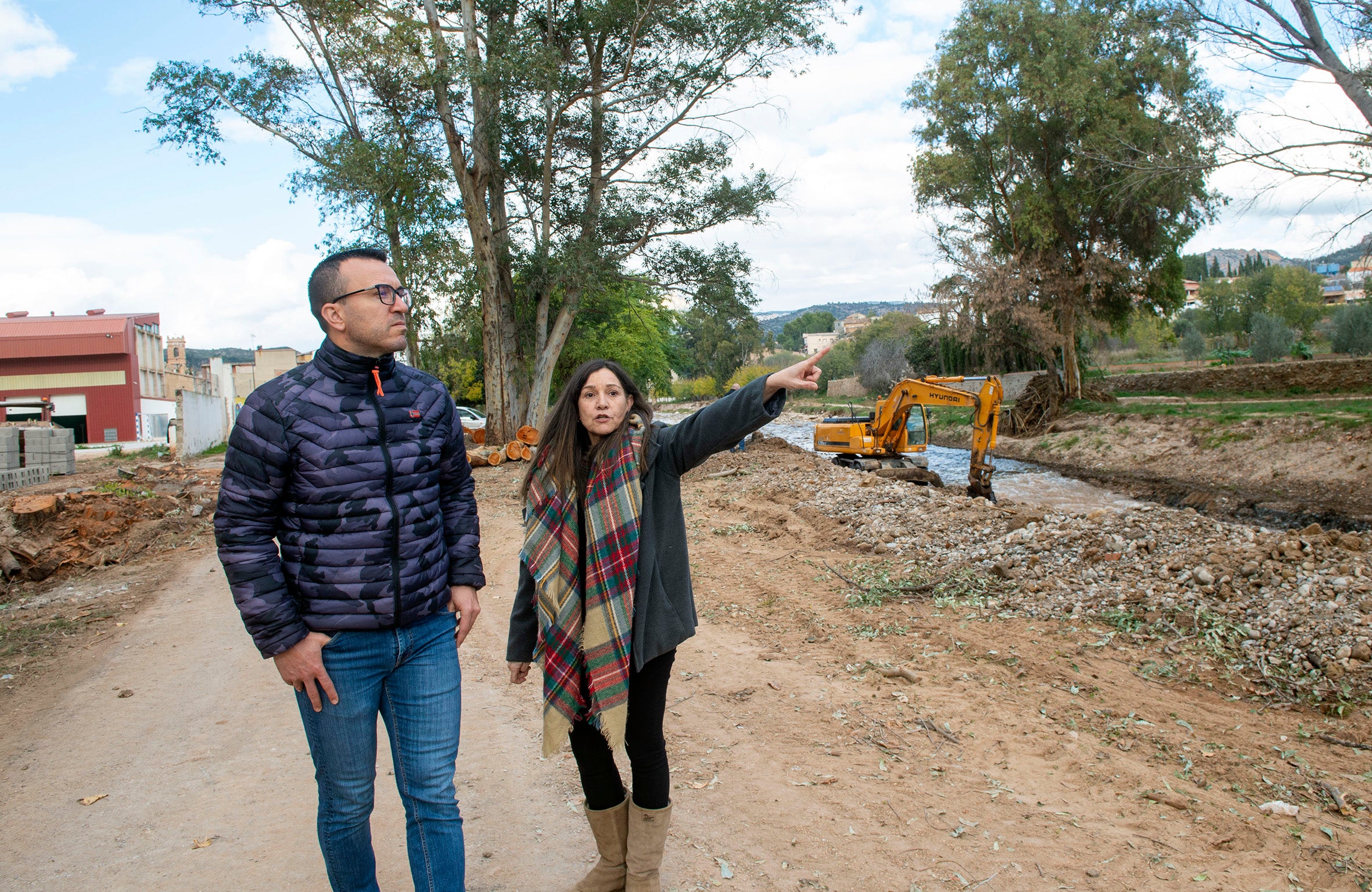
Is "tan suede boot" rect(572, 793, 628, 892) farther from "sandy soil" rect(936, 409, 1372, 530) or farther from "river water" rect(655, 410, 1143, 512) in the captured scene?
"sandy soil" rect(936, 409, 1372, 530)

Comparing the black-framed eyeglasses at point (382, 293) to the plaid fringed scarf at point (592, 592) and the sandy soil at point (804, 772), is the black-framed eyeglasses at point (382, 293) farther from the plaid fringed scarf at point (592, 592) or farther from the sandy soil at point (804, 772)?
the sandy soil at point (804, 772)

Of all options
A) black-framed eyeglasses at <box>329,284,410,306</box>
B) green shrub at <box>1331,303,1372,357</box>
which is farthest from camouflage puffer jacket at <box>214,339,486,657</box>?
green shrub at <box>1331,303,1372,357</box>

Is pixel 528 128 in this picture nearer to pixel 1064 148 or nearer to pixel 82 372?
pixel 1064 148

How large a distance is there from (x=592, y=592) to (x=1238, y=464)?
819 inches

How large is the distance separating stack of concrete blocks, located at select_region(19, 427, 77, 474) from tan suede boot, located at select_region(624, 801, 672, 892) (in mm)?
20343

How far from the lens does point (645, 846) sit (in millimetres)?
2705

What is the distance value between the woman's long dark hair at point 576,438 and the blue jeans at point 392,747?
60 cm

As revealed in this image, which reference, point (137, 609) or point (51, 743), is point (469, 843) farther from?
point (137, 609)

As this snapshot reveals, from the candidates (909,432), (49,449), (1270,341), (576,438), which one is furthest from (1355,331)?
(49,449)

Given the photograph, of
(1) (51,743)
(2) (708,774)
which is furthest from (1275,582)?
(1) (51,743)

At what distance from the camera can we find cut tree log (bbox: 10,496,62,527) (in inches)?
401

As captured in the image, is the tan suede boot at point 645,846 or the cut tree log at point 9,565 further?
the cut tree log at point 9,565

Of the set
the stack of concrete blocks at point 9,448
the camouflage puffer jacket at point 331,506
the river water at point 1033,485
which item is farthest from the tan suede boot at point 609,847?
the stack of concrete blocks at point 9,448

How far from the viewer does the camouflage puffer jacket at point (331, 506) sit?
218 cm
